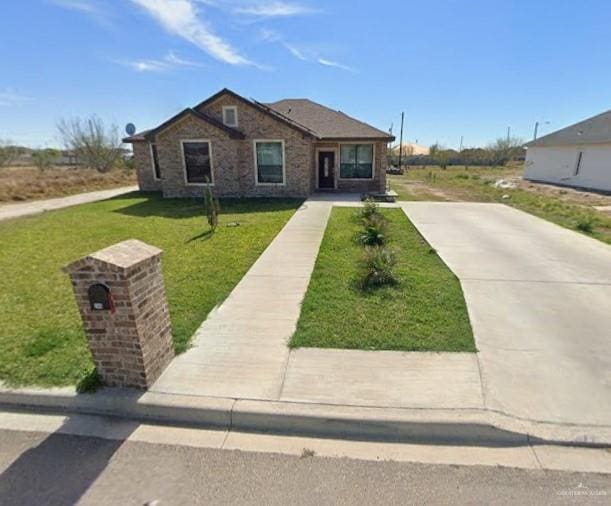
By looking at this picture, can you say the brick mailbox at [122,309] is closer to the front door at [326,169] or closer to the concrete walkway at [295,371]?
the concrete walkway at [295,371]

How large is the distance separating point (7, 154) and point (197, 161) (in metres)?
32.5

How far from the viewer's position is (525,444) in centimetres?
277

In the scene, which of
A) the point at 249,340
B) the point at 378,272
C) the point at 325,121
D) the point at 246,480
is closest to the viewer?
the point at 246,480

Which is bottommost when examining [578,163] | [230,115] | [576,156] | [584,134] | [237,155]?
[578,163]

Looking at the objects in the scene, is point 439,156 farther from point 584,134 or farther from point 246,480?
Result: point 246,480

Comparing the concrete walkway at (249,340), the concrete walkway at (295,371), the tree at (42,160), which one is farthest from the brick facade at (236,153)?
the tree at (42,160)

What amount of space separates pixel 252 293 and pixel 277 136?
1210 cm

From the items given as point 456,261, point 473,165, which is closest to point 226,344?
point 456,261

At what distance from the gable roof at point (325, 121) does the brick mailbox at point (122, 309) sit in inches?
596

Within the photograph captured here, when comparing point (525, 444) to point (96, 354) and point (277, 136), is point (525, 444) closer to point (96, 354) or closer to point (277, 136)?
point (96, 354)

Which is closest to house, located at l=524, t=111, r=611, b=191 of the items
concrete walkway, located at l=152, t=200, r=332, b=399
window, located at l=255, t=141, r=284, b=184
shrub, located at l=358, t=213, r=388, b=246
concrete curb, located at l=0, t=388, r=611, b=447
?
window, located at l=255, t=141, r=284, b=184

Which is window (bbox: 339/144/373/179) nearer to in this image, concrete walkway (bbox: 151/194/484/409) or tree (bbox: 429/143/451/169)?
concrete walkway (bbox: 151/194/484/409)

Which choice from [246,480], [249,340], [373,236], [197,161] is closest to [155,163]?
[197,161]

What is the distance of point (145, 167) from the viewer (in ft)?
67.5
